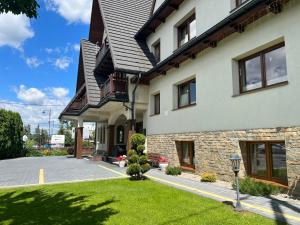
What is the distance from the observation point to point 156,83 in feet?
49.2

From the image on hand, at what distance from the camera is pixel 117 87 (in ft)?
50.2

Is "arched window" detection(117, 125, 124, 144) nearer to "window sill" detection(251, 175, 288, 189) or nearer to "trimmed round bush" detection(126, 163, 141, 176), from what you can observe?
"trimmed round bush" detection(126, 163, 141, 176)

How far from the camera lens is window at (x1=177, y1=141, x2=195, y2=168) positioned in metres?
11.9

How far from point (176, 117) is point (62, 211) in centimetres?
761

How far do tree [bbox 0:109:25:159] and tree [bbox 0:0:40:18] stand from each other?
78.3 feet

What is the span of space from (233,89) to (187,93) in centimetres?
353

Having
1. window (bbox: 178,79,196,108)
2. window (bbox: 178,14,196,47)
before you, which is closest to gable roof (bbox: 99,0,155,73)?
window (bbox: 178,14,196,47)

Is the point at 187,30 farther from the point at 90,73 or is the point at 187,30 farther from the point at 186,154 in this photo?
the point at 90,73

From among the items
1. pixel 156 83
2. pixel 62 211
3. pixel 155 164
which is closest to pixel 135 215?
pixel 62 211

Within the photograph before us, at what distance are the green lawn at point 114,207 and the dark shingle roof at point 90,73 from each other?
1062 cm

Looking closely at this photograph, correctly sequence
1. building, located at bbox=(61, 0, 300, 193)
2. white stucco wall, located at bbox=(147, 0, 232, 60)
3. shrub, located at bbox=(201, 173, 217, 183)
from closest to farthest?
building, located at bbox=(61, 0, 300, 193)
shrub, located at bbox=(201, 173, 217, 183)
white stucco wall, located at bbox=(147, 0, 232, 60)

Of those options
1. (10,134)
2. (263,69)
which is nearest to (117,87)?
(263,69)

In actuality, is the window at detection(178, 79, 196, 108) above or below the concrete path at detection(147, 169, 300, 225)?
above

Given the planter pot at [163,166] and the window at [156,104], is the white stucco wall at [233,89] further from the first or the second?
the planter pot at [163,166]
